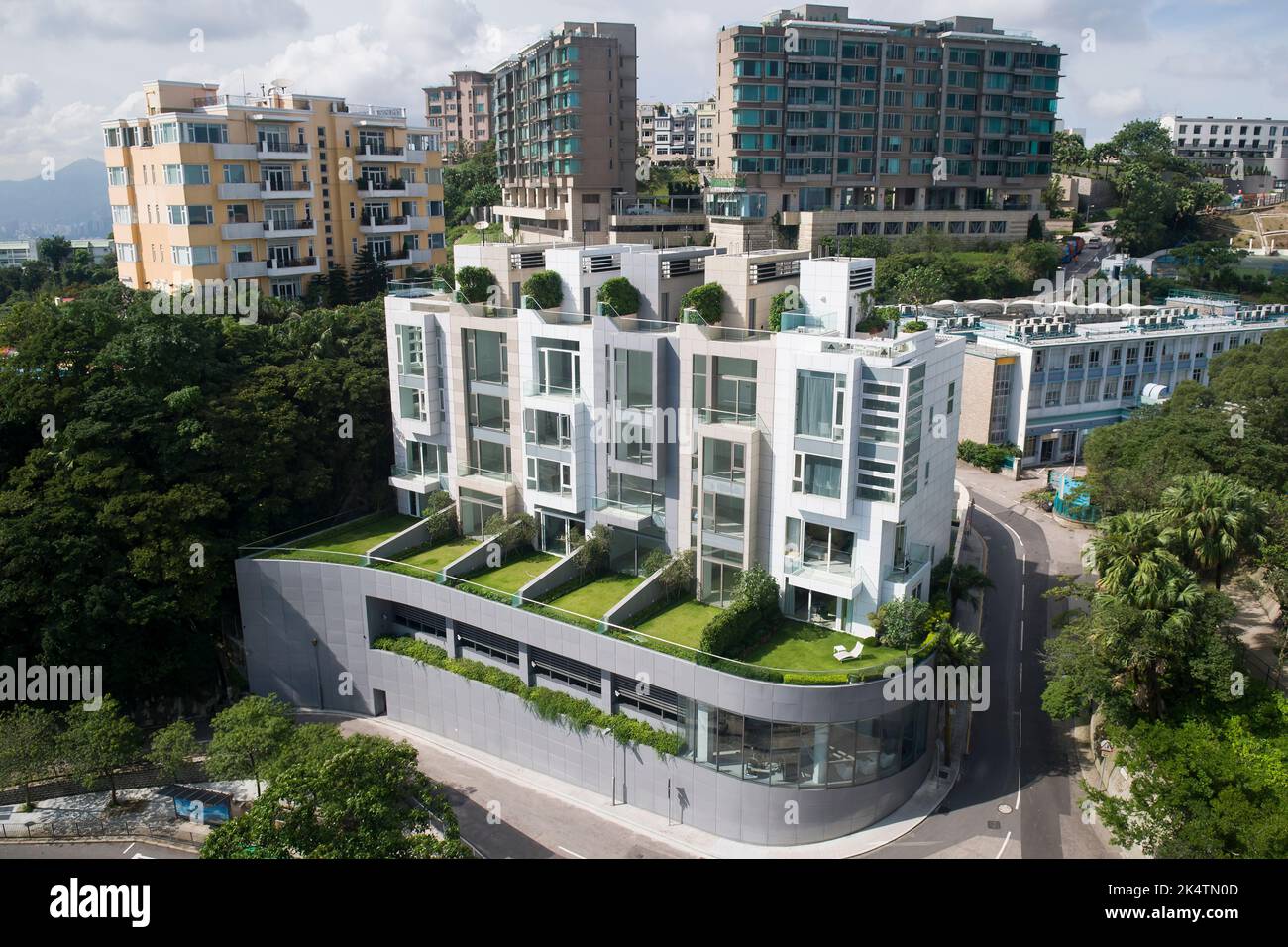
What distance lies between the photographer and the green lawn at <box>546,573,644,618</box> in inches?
1479

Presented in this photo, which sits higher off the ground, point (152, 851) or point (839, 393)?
point (839, 393)

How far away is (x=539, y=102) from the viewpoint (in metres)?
106

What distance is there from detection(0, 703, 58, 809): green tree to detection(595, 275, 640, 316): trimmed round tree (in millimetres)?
25293

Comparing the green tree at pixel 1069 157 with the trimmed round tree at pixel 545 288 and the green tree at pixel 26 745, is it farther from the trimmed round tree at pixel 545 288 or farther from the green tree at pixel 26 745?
the green tree at pixel 26 745

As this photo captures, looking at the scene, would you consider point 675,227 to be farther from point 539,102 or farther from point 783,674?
point 783,674

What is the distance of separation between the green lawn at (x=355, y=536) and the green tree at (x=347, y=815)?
14804 mm

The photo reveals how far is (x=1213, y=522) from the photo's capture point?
3506 centimetres

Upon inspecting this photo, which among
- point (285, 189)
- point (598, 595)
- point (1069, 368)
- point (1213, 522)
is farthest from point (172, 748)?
point (1069, 368)

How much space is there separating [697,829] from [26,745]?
74.9 ft

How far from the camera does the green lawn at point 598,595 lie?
37.6 meters

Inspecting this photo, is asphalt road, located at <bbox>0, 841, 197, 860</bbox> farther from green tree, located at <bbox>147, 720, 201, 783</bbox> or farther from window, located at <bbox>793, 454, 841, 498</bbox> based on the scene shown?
window, located at <bbox>793, 454, 841, 498</bbox>

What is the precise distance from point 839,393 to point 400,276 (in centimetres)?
5007

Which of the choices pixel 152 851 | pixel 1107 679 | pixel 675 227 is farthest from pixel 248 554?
pixel 675 227
